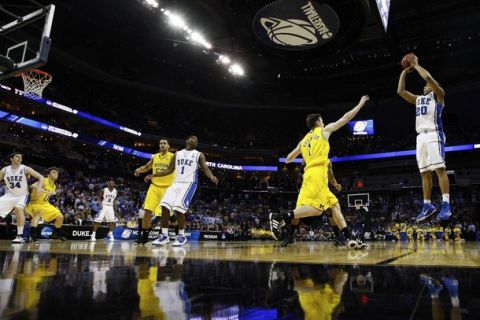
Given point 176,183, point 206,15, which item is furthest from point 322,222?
point 176,183

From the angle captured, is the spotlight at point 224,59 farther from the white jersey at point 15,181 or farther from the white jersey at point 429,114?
the white jersey at point 429,114

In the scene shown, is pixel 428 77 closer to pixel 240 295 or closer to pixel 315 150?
pixel 315 150

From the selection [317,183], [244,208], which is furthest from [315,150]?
[244,208]

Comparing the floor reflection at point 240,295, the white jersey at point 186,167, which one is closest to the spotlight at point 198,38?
the white jersey at point 186,167

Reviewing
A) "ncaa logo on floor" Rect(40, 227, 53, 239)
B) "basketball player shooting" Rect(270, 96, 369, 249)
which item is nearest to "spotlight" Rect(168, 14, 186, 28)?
"ncaa logo on floor" Rect(40, 227, 53, 239)

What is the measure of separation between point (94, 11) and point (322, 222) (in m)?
19.0

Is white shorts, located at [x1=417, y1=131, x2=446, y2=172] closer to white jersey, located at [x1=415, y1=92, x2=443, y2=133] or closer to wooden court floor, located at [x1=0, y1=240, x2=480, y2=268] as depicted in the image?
white jersey, located at [x1=415, y1=92, x2=443, y2=133]

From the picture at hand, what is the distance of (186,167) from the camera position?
19.0 feet

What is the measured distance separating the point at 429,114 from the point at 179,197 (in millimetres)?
3695

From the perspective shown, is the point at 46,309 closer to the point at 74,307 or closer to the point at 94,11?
the point at 74,307

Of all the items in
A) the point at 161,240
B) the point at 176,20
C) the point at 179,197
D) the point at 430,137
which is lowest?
the point at 161,240

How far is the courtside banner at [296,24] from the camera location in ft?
30.1

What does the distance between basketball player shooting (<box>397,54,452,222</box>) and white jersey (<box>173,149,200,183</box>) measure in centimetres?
324

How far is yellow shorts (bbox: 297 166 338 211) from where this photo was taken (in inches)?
175
